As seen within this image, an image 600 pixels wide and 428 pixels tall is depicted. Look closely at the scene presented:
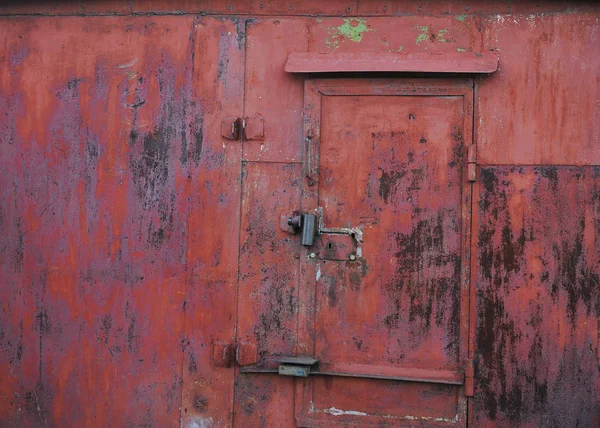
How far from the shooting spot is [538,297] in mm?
3246

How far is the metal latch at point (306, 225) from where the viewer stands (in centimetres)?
→ 334

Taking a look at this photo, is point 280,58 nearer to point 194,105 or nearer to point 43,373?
point 194,105

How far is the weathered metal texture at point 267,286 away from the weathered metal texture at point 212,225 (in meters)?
0.07

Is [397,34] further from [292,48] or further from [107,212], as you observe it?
[107,212]

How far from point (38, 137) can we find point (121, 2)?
99 centimetres

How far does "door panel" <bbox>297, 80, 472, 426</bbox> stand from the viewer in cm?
332

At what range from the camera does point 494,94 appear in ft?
10.8

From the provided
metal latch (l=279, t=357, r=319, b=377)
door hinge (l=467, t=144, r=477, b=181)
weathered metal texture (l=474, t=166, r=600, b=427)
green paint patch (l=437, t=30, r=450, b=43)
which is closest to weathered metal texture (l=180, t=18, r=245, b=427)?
metal latch (l=279, t=357, r=319, b=377)

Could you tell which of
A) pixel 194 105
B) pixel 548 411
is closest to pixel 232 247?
pixel 194 105

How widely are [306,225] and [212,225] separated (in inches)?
23.1

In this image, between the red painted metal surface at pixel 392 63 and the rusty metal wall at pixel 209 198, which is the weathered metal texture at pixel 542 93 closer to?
the rusty metal wall at pixel 209 198

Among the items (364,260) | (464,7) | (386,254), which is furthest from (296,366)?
(464,7)

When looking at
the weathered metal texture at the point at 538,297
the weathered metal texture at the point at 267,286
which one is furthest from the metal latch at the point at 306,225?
the weathered metal texture at the point at 538,297

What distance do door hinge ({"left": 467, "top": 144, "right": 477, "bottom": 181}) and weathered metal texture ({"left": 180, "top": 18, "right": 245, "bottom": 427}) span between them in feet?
4.33
